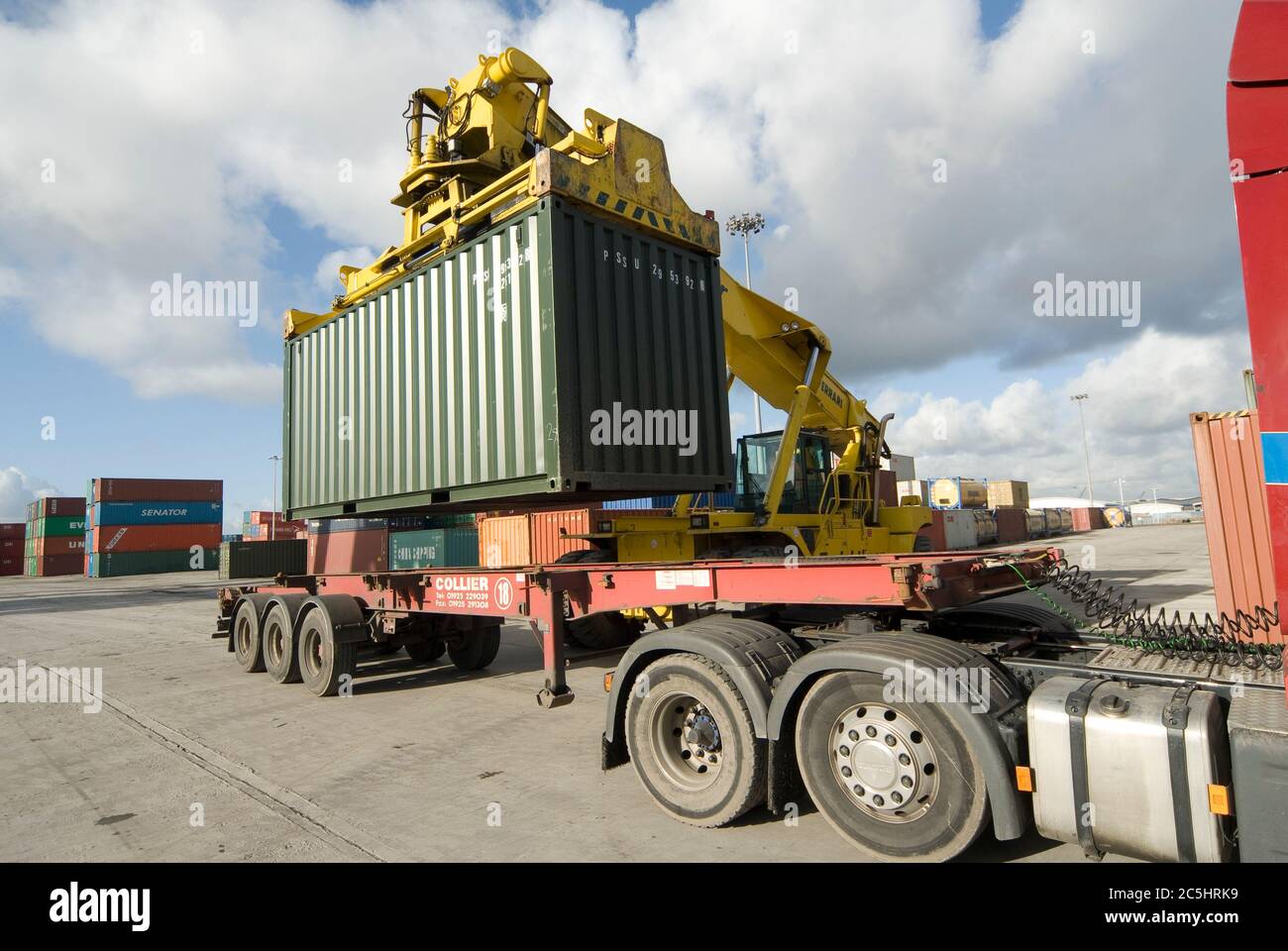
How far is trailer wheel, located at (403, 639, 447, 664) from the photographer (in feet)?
31.8

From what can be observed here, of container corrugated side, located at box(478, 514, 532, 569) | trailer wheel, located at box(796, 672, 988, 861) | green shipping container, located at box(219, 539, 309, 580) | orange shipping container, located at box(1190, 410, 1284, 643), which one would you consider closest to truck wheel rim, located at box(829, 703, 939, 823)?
trailer wheel, located at box(796, 672, 988, 861)

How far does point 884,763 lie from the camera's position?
3.49 metres

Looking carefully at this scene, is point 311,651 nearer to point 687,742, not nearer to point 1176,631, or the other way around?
point 687,742

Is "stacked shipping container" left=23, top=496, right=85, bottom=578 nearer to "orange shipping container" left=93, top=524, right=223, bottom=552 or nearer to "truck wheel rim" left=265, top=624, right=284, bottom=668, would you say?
"orange shipping container" left=93, top=524, right=223, bottom=552

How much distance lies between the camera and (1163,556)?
25094 mm

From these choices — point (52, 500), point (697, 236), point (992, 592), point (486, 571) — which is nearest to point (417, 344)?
point (486, 571)

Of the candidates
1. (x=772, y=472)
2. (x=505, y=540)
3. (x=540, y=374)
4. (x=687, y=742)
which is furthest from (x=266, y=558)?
(x=687, y=742)

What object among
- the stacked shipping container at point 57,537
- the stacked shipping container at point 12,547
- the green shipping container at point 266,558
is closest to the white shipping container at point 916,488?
the green shipping container at point 266,558

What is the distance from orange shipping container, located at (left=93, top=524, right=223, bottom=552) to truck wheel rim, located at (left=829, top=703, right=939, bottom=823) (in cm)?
5190

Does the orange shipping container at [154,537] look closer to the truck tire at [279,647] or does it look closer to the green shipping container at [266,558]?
the green shipping container at [266,558]

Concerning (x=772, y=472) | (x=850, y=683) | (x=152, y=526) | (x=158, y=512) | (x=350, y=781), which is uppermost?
(x=158, y=512)

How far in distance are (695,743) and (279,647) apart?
682 centimetres
